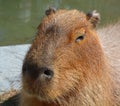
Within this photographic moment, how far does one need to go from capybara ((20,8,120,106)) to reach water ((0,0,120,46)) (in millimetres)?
6194

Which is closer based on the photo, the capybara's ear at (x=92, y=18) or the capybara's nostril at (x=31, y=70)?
the capybara's nostril at (x=31, y=70)

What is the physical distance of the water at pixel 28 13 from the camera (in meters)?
11.2

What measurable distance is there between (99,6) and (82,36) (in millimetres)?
11414

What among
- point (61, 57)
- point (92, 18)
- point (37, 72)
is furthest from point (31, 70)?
point (92, 18)

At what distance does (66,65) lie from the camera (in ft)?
11.5

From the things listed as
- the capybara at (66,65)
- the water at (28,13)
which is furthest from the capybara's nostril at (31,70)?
the water at (28,13)

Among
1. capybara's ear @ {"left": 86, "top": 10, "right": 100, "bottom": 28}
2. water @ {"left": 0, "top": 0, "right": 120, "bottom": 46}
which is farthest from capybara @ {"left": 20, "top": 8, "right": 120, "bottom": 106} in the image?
water @ {"left": 0, "top": 0, "right": 120, "bottom": 46}

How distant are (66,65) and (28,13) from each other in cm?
1015

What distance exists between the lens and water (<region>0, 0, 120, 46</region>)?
11211 mm

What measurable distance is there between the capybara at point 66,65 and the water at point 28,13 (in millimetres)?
6194

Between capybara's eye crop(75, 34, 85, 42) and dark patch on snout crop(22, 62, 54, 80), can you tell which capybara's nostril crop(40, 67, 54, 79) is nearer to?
dark patch on snout crop(22, 62, 54, 80)

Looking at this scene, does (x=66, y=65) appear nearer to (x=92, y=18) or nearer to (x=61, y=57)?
(x=61, y=57)

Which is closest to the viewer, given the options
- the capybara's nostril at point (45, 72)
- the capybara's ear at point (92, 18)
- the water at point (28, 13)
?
the capybara's nostril at point (45, 72)

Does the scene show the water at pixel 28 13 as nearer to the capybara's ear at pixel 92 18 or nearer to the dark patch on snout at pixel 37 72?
the capybara's ear at pixel 92 18
